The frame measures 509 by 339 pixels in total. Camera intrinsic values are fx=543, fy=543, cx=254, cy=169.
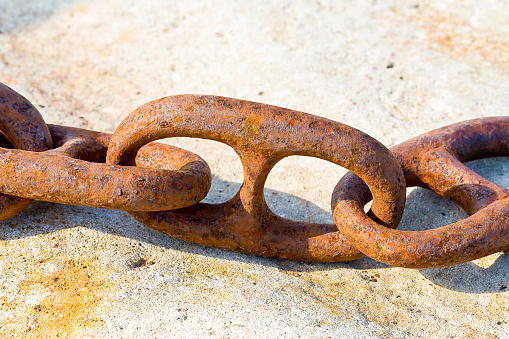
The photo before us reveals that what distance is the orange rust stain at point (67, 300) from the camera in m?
1.82

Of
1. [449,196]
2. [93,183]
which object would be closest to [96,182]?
[93,183]

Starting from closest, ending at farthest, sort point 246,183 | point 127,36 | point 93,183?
point 93,183 → point 246,183 → point 127,36

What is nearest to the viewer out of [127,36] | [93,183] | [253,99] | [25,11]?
[93,183]

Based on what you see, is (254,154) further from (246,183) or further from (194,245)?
(194,245)

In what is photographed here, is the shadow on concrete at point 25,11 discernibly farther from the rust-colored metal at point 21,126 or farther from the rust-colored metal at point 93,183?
the rust-colored metal at point 93,183

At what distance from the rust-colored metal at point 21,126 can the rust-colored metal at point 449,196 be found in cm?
122

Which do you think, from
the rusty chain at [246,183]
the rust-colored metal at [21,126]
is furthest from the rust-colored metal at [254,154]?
the rust-colored metal at [21,126]

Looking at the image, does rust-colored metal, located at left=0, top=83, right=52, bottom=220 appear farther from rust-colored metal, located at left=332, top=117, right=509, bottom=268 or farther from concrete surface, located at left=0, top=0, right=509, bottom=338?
rust-colored metal, located at left=332, top=117, right=509, bottom=268

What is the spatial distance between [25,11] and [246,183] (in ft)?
9.48

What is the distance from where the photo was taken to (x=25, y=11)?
4086 millimetres

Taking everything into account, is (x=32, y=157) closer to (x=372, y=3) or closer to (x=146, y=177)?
(x=146, y=177)

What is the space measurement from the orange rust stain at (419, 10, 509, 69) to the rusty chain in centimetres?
153

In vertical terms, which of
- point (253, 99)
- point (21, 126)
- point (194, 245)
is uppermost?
point (21, 126)

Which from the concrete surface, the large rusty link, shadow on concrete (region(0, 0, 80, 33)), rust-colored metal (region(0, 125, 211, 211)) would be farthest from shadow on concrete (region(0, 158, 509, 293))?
shadow on concrete (region(0, 0, 80, 33))
